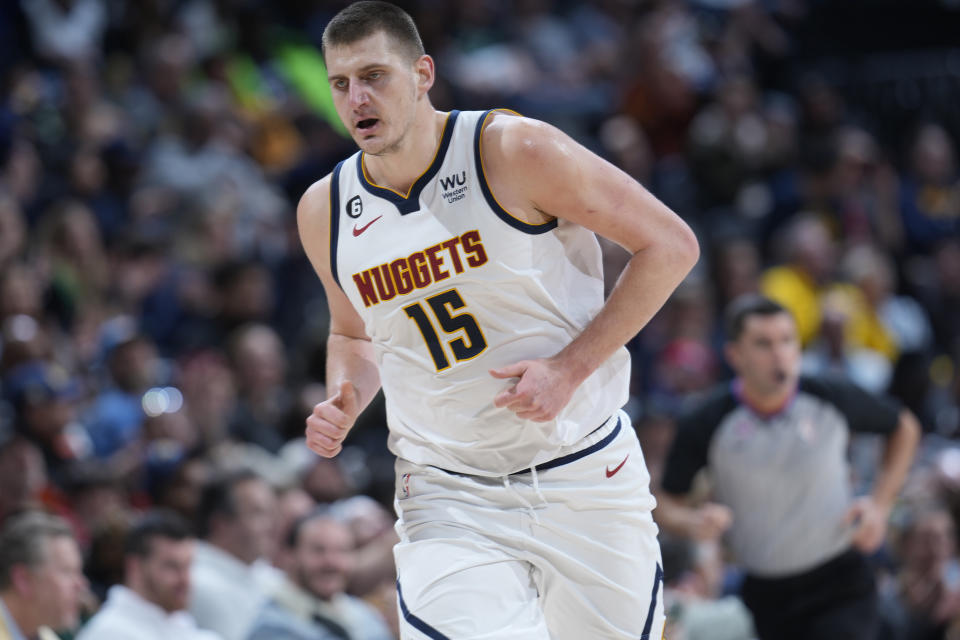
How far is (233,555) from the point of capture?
7.37 metres

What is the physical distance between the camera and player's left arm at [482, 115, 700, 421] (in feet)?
13.3

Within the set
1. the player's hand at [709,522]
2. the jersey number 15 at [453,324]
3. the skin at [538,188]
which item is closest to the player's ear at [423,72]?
the skin at [538,188]

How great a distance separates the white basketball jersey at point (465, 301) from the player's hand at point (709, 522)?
1.87m

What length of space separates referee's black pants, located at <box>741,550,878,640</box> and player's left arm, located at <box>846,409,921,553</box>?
0.49ft

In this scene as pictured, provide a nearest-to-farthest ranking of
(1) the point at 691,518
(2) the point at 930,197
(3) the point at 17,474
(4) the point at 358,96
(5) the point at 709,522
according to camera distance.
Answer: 1. (4) the point at 358,96
2. (5) the point at 709,522
3. (1) the point at 691,518
4. (3) the point at 17,474
5. (2) the point at 930,197

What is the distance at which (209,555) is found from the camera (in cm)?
721

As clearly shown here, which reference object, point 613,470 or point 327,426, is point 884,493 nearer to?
point 613,470

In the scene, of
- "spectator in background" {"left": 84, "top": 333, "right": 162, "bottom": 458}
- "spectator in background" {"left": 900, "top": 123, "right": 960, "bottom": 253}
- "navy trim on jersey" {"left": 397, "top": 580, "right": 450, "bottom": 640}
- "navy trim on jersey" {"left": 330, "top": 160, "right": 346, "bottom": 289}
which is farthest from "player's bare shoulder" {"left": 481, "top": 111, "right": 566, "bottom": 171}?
"spectator in background" {"left": 900, "top": 123, "right": 960, "bottom": 253}

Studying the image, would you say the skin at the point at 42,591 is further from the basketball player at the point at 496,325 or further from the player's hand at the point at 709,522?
the player's hand at the point at 709,522

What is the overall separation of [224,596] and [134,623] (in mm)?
1004

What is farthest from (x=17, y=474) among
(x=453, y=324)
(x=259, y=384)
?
(x=453, y=324)

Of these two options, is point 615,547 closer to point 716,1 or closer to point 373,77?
point 373,77

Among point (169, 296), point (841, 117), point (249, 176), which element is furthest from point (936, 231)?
point (169, 296)

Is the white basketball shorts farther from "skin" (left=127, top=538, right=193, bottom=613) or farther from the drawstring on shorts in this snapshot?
"skin" (left=127, top=538, right=193, bottom=613)
